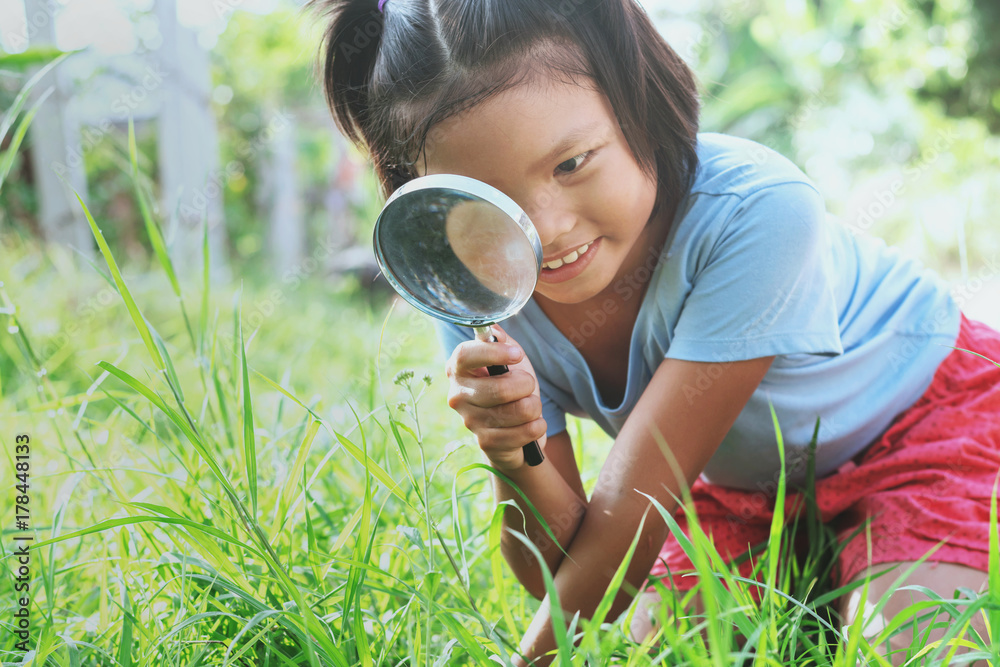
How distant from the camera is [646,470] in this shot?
1.16 meters

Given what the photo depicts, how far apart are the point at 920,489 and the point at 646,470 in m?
0.61

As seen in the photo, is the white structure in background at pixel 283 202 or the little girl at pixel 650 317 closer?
the little girl at pixel 650 317

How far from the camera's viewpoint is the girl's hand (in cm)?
108

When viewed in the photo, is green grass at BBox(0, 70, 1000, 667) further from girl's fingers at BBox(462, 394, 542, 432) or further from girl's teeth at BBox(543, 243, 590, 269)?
girl's teeth at BBox(543, 243, 590, 269)

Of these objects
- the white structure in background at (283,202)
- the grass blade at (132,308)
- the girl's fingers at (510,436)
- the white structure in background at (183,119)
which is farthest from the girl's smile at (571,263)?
the white structure in background at (283,202)

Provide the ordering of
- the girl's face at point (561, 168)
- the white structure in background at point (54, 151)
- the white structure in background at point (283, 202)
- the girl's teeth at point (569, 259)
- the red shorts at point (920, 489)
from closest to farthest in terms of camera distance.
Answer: the girl's face at point (561, 168) → the girl's teeth at point (569, 259) → the red shorts at point (920, 489) → the white structure in background at point (54, 151) → the white structure in background at point (283, 202)

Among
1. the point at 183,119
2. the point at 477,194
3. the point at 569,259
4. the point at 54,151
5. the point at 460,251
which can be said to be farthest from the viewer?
the point at 183,119

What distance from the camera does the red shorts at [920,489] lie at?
4.45ft

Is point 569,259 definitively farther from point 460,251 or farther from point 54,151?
point 54,151

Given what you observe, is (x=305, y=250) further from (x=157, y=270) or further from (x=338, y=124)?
(x=338, y=124)

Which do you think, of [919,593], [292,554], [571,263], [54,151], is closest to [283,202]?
[54,151]

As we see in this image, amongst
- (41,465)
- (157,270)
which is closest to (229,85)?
(157,270)

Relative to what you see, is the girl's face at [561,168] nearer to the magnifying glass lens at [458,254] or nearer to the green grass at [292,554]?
the magnifying glass lens at [458,254]

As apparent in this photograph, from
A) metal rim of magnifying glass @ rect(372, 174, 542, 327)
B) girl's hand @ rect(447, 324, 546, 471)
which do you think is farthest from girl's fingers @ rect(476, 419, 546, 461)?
metal rim of magnifying glass @ rect(372, 174, 542, 327)
